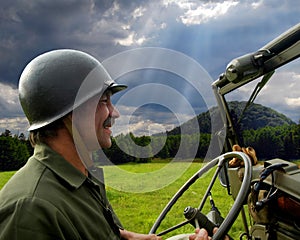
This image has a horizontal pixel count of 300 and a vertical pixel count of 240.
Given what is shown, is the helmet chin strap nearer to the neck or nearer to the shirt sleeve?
the neck

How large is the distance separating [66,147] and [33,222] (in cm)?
45

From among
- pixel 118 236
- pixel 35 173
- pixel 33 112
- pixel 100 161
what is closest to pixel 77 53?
pixel 33 112

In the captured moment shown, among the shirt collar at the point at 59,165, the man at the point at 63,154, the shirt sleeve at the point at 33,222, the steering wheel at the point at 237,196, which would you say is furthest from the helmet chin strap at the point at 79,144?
the steering wheel at the point at 237,196

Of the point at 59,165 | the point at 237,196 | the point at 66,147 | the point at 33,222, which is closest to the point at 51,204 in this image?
the point at 33,222

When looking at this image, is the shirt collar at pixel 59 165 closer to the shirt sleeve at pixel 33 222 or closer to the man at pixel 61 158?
the man at pixel 61 158

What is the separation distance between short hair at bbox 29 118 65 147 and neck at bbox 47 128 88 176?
22mm

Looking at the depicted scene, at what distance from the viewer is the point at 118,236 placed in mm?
1579

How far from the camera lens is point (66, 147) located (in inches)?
62.2

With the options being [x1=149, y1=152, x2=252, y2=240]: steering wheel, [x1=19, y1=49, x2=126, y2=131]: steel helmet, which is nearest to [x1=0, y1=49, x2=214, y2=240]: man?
[x1=19, y1=49, x2=126, y2=131]: steel helmet

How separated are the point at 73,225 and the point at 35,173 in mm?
239

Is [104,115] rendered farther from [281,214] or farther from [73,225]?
[281,214]

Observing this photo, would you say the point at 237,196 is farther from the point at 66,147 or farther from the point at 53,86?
the point at 53,86

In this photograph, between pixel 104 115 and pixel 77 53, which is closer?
pixel 104 115

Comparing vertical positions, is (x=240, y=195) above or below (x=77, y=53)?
below
